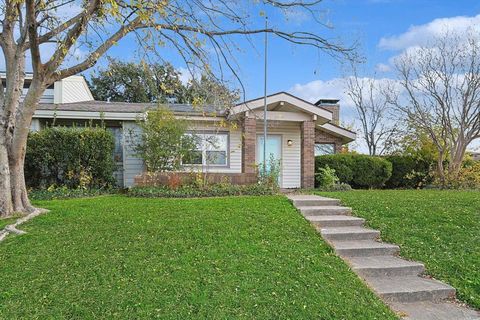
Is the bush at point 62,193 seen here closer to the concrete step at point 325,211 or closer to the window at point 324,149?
the concrete step at point 325,211

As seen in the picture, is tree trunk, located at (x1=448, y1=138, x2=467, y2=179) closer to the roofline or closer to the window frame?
the roofline

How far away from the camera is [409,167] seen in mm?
15258

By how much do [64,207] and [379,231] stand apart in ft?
22.1

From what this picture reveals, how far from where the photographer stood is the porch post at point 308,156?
13.4 meters

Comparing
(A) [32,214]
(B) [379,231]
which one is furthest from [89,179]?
(B) [379,231]

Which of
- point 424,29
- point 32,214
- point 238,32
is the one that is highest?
point 424,29

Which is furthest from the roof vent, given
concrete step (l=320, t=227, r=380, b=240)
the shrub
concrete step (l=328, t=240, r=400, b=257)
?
concrete step (l=328, t=240, r=400, b=257)

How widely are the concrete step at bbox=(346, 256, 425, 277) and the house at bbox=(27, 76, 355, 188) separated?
6.96 meters

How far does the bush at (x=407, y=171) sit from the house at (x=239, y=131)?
154 inches

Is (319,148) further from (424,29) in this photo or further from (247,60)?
(247,60)

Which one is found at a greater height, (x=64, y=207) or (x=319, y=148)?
(x=319, y=148)

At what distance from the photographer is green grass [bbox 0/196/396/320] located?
3.70 m

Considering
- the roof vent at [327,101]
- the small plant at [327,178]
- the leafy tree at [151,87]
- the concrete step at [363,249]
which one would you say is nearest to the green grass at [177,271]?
the concrete step at [363,249]

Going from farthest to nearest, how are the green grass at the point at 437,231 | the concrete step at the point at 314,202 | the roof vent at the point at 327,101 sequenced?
the roof vent at the point at 327,101 < the concrete step at the point at 314,202 < the green grass at the point at 437,231
